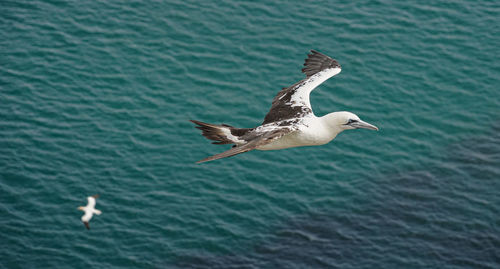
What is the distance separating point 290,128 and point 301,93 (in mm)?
4288

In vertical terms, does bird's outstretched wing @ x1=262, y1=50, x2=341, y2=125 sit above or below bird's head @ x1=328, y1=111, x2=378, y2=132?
above

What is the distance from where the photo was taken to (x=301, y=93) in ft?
90.7

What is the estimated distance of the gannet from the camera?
2336 cm

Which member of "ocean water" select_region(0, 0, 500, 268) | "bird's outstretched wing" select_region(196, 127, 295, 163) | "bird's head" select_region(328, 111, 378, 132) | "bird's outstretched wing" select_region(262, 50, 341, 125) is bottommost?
"bird's outstretched wing" select_region(196, 127, 295, 163)

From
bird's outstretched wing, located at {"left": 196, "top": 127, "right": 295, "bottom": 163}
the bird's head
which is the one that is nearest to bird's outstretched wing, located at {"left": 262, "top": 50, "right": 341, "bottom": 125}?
the bird's head

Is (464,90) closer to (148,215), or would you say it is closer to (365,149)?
(365,149)

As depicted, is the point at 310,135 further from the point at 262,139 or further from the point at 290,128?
the point at 262,139

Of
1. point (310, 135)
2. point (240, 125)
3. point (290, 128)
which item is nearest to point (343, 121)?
point (310, 135)

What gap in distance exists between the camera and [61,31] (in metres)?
50.5

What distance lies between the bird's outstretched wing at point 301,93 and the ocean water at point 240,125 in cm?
1524

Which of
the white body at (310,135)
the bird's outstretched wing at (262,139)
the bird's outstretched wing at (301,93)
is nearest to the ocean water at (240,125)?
the bird's outstretched wing at (301,93)

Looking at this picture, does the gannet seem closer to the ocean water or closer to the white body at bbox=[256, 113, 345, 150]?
the white body at bbox=[256, 113, 345, 150]

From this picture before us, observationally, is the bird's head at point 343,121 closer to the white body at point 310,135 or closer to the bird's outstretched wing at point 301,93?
the white body at point 310,135

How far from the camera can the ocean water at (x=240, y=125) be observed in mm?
42719
